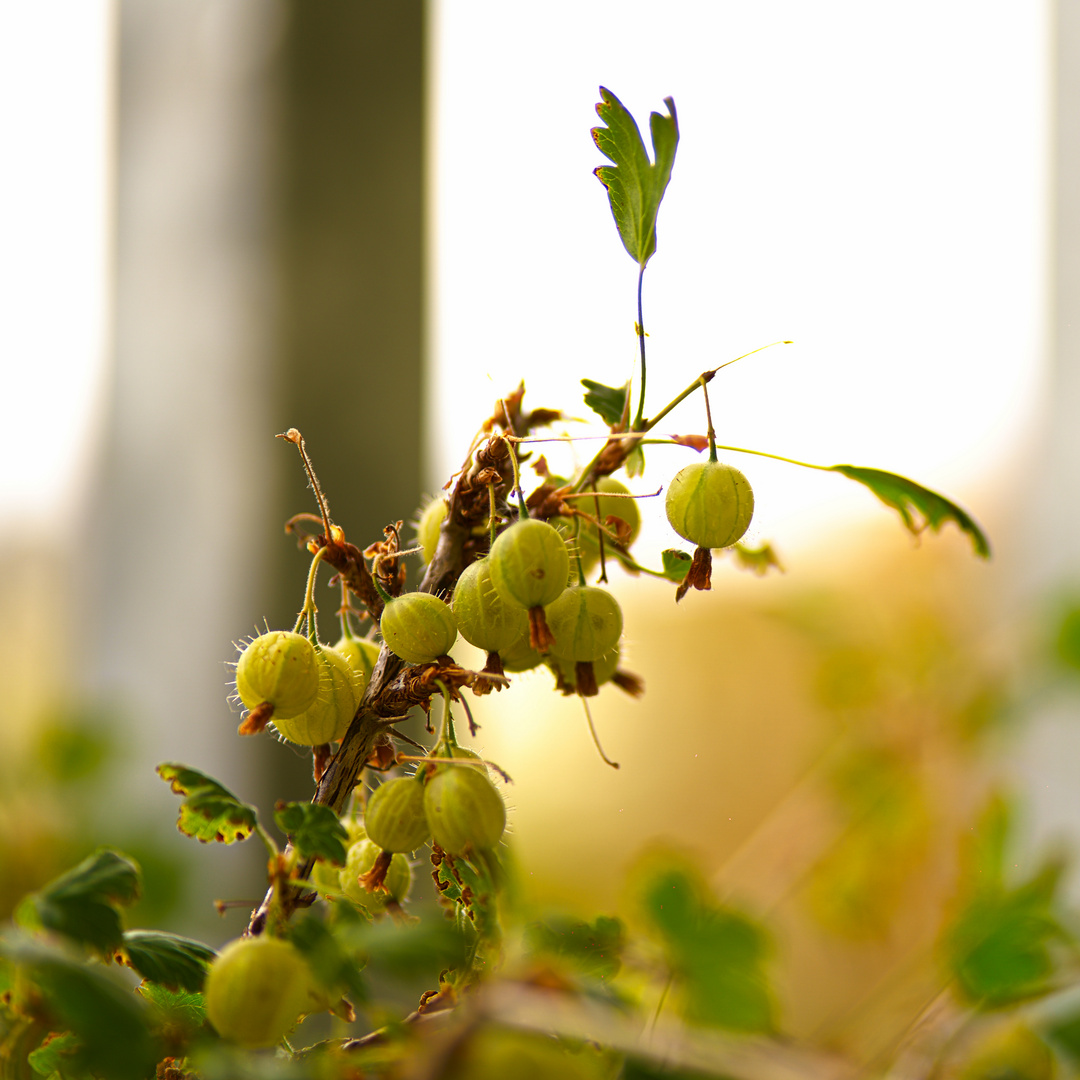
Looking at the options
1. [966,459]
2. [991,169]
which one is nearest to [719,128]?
[991,169]

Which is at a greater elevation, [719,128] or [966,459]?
[719,128]

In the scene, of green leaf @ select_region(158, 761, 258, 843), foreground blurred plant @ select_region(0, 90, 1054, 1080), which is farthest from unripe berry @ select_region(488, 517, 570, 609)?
green leaf @ select_region(158, 761, 258, 843)

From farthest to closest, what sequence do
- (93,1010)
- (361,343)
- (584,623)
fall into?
(361,343)
(584,623)
(93,1010)

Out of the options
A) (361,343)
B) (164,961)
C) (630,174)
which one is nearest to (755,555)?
(630,174)

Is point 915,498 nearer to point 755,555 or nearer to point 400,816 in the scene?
point 755,555

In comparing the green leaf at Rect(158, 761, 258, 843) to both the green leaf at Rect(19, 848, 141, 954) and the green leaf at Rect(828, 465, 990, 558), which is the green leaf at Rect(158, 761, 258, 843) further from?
the green leaf at Rect(828, 465, 990, 558)

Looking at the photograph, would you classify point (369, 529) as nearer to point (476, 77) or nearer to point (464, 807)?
point (476, 77)

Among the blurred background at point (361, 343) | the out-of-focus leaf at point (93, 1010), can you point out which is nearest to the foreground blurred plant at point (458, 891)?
the out-of-focus leaf at point (93, 1010)
